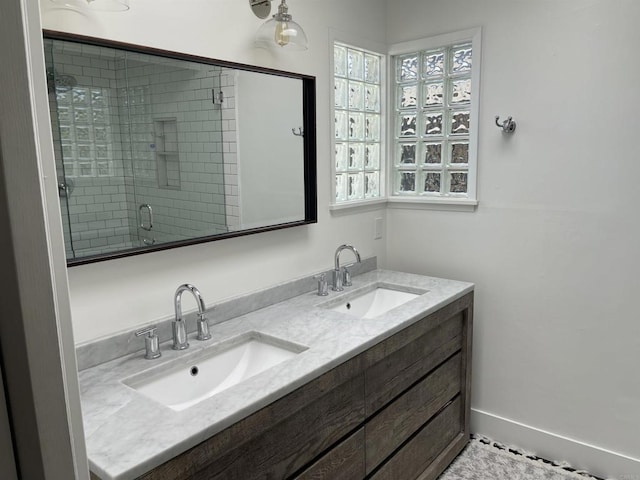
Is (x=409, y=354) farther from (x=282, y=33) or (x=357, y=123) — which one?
(x=282, y=33)

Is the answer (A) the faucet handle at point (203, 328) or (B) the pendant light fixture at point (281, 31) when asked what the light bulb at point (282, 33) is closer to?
(B) the pendant light fixture at point (281, 31)

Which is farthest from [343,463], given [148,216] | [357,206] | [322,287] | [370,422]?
[357,206]

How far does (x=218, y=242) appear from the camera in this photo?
6.16 feet

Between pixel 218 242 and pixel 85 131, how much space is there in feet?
2.09

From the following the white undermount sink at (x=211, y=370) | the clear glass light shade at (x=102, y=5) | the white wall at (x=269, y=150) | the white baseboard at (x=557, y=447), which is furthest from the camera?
the white baseboard at (x=557, y=447)

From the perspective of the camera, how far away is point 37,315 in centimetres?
51

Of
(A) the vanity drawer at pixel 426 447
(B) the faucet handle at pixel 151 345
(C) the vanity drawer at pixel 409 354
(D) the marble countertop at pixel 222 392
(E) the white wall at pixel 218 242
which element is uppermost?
(E) the white wall at pixel 218 242

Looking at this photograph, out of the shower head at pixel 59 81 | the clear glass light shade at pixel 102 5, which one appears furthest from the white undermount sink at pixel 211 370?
the clear glass light shade at pixel 102 5

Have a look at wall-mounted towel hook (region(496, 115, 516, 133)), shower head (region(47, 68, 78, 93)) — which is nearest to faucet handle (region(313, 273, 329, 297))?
wall-mounted towel hook (region(496, 115, 516, 133))

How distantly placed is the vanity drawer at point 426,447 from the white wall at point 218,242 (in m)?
0.87

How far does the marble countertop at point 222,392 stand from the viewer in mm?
1065

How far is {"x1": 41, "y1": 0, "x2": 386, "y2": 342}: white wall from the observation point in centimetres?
150

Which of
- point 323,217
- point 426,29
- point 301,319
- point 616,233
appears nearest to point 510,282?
point 616,233

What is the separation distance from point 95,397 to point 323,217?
1337 millimetres
